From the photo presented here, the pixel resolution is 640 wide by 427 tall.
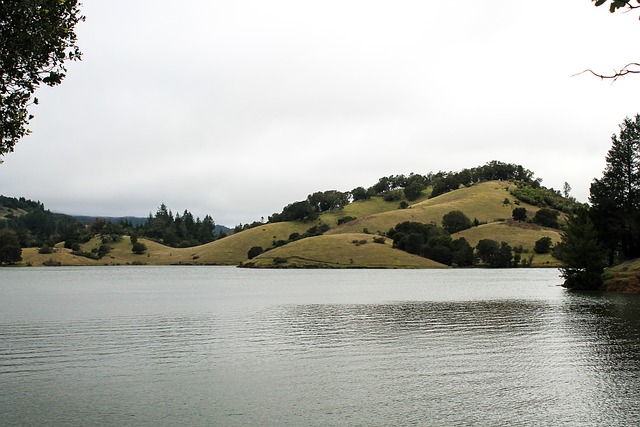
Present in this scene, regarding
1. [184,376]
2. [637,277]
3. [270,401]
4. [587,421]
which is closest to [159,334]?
[184,376]

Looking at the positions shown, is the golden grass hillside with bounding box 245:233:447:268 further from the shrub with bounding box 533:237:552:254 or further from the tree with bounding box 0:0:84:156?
the tree with bounding box 0:0:84:156

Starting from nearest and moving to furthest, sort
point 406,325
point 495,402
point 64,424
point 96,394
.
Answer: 1. point 64,424
2. point 495,402
3. point 96,394
4. point 406,325

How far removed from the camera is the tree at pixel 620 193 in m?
111

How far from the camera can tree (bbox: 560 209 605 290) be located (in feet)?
308

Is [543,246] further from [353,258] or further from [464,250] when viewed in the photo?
[353,258]

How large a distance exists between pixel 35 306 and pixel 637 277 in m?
86.6

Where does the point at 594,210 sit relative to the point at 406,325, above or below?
above

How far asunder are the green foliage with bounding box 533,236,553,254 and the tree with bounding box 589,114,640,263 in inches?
2586

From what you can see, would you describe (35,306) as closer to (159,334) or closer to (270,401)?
(159,334)

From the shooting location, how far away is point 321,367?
32.5 m

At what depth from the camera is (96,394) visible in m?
26.5

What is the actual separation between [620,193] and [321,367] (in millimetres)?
101855

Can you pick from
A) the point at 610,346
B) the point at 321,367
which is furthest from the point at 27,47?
the point at 610,346

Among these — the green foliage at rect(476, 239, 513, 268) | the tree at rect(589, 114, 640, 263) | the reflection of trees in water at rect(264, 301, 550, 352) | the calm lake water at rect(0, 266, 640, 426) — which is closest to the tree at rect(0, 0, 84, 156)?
the calm lake water at rect(0, 266, 640, 426)
